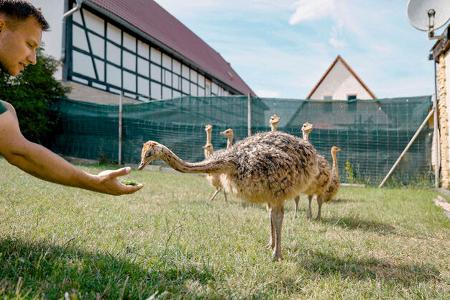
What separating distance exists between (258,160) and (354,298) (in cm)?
162

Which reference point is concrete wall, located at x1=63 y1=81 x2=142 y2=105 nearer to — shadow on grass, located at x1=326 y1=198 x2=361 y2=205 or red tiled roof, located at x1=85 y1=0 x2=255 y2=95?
red tiled roof, located at x1=85 y1=0 x2=255 y2=95

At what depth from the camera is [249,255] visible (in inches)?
150

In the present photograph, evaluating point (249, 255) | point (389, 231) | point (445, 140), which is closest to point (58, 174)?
point (249, 255)

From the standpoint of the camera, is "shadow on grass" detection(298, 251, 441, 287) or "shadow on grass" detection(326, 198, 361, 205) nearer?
"shadow on grass" detection(298, 251, 441, 287)

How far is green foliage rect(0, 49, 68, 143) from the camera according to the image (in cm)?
1652

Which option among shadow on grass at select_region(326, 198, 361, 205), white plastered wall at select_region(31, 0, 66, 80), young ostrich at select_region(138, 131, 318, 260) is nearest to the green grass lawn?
young ostrich at select_region(138, 131, 318, 260)

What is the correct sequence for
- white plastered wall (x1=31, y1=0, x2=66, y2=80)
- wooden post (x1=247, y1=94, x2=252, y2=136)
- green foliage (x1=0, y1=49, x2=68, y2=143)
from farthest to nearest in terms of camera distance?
white plastered wall (x1=31, y1=0, x2=66, y2=80), green foliage (x1=0, y1=49, x2=68, y2=143), wooden post (x1=247, y1=94, x2=252, y2=136)

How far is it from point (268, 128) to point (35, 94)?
1010 cm

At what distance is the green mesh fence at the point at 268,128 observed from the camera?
1216 cm

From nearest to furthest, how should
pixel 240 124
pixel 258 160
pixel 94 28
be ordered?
pixel 258 160 < pixel 240 124 < pixel 94 28

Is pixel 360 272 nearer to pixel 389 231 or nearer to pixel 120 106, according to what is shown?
pixel 389 231

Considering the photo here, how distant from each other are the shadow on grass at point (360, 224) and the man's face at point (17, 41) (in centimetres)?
462

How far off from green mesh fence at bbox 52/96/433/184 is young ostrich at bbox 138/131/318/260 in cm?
861

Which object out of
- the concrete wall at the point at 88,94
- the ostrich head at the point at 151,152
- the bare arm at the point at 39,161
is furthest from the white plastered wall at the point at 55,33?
the bare arm at the point at 39,161
